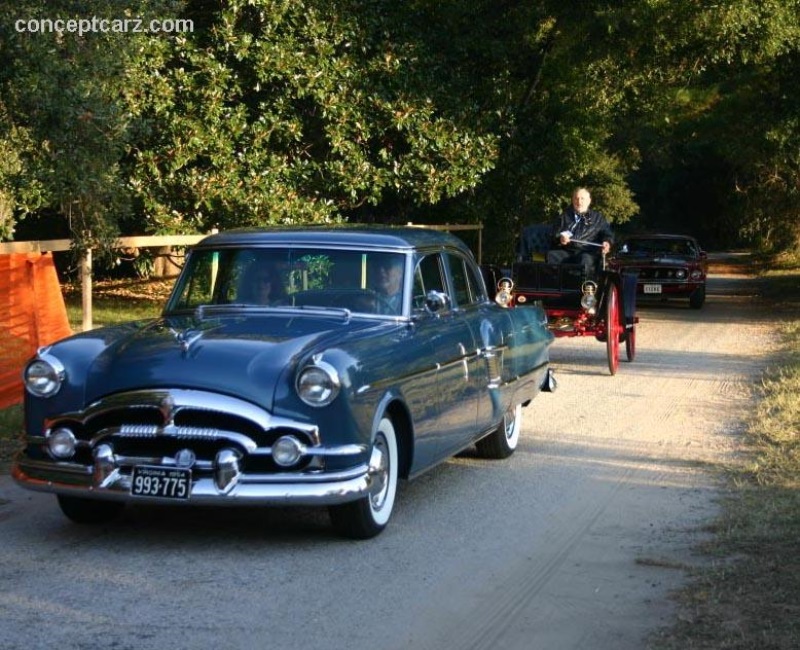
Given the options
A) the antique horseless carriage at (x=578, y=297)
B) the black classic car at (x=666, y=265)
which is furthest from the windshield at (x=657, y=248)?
the antique horseless carriage at (x=578, y=297)

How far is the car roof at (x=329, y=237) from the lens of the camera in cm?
827

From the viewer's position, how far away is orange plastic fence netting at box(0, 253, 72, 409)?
11.5 meters

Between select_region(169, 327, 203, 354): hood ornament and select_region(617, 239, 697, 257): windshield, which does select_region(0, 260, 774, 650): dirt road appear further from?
select_region(617, 239, 697, 257): windshield

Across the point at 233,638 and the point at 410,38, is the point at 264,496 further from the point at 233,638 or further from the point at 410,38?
the point at 410,38

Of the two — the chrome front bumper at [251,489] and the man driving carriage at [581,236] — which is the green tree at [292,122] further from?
the chrome front bumper at [251,489]

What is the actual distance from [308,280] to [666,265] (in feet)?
63.0

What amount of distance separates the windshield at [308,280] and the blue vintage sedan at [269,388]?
0.03 ft

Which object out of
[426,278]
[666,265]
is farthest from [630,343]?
[666,265]

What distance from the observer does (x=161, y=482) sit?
6.64 meters

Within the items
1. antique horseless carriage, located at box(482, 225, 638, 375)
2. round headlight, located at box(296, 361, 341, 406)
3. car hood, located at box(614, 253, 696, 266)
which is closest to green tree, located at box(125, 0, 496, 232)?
antique horseless carriage, located at box(482, 225, 638, 375)

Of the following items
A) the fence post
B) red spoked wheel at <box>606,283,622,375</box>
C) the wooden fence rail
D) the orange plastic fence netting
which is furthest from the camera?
red spoked wheel at <box>606,283,622,375</box>

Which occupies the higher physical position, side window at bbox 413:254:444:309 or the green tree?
the green tree

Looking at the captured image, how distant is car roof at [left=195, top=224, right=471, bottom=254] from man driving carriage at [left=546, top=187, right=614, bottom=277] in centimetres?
653

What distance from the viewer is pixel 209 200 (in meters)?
18.9
